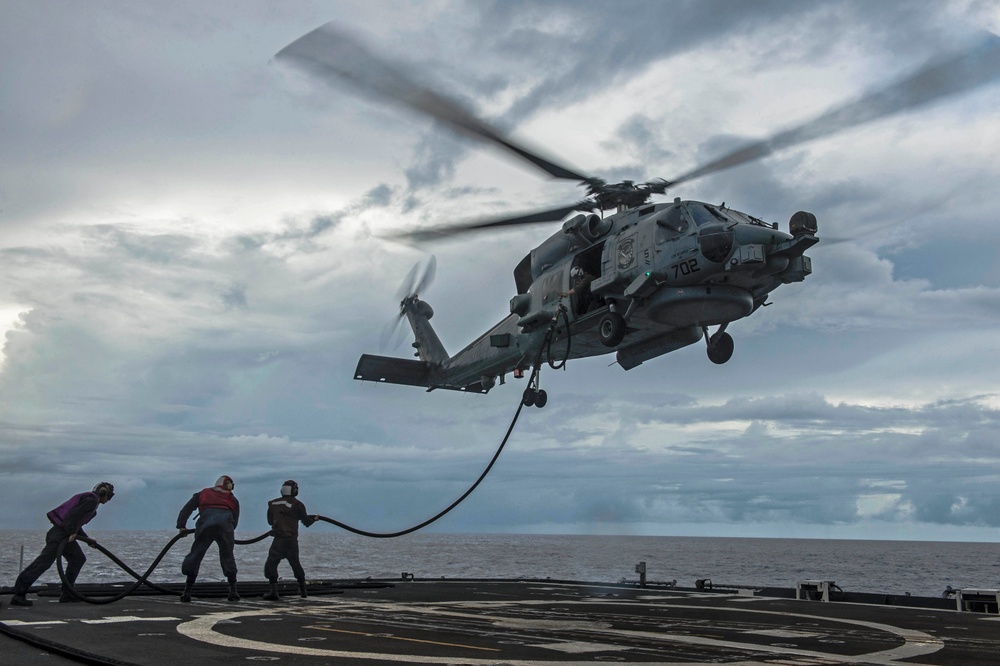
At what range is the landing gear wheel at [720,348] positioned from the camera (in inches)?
816

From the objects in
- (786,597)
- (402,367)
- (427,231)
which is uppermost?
(427,231)

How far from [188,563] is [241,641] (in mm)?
5755

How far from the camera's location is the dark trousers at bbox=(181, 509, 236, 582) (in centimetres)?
1530

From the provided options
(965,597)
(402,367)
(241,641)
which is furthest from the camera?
(402,367)

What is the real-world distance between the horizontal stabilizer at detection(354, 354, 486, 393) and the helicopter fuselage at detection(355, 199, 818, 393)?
3.90m

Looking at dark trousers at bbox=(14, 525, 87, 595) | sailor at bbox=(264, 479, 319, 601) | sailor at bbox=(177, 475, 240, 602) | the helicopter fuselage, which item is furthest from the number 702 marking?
dark trousers at bbox=(14, 525, 87, 595)

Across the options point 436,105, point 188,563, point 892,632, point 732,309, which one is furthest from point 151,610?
point 732,309

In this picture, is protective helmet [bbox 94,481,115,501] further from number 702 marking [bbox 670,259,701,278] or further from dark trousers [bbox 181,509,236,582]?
number 702 marking [bbox 670,259,701,278]

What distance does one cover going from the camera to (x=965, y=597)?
17.4 metres

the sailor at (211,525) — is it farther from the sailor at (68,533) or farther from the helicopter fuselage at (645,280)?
the helicopter fuselage at (645,280)

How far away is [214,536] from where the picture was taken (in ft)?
50.7

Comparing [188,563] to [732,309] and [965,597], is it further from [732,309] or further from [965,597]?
[965,597]

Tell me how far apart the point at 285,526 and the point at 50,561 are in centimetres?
402

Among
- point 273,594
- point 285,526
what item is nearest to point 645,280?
point 285,526
